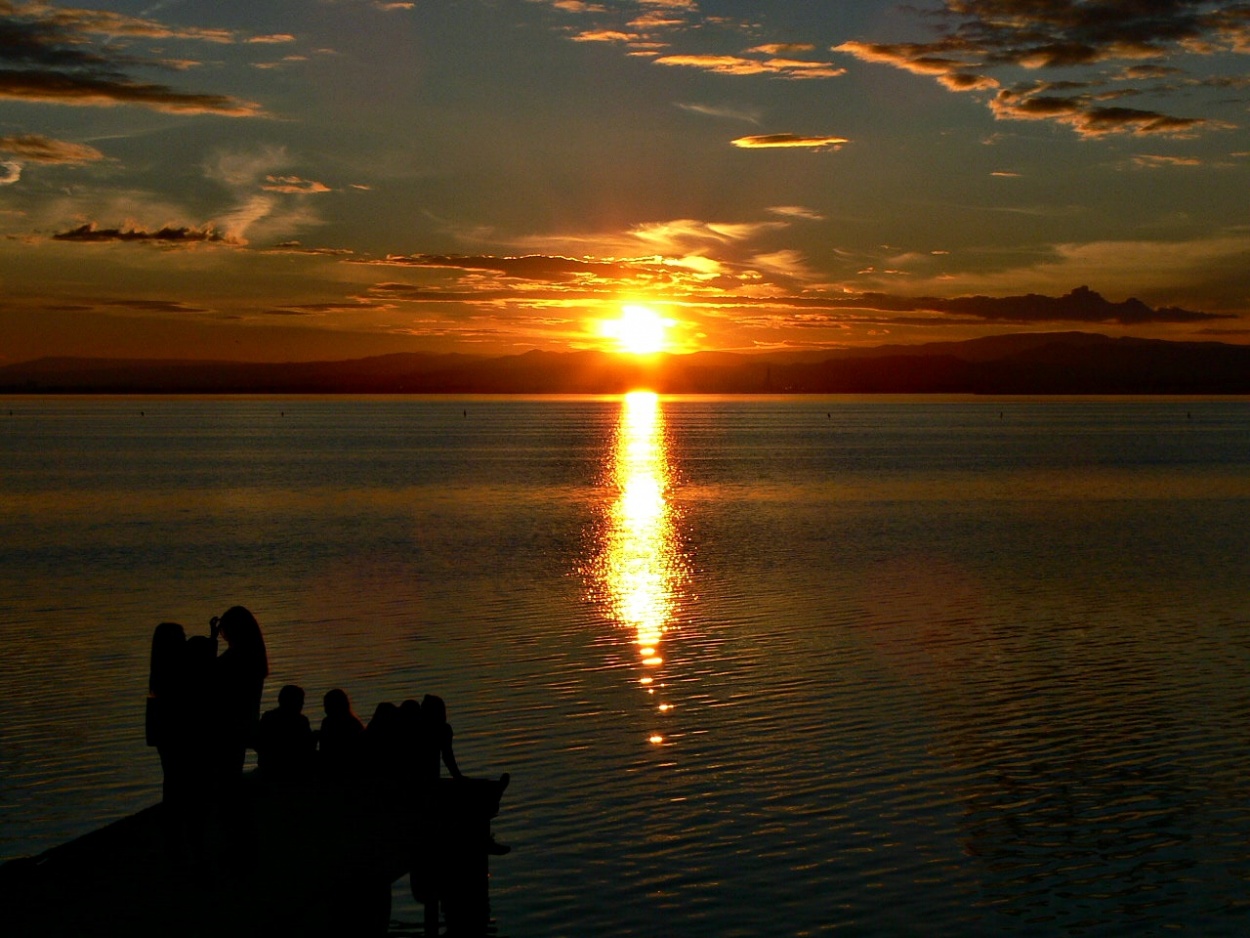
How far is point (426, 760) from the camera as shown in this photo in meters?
14.2

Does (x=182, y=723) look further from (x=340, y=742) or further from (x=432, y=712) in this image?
(x=432, y=712)

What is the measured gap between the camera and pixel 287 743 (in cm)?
1434

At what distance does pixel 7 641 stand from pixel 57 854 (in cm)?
1799

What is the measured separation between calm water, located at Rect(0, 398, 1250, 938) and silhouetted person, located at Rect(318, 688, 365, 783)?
1602 millimetres

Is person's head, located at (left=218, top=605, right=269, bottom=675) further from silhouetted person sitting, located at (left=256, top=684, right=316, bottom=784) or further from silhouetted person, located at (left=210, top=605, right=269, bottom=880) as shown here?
silhouetted person sitting, located at (left=256, top=684, right=316, bottom=784)

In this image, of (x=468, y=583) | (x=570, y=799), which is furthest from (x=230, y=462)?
(x=570, y=799)

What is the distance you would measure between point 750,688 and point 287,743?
428 inches

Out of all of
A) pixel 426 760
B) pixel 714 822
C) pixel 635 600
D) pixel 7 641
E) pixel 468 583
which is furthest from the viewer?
pixel 468 583

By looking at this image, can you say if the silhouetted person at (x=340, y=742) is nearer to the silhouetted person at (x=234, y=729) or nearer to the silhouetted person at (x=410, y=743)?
the silhouetted person at (x=410, y=743)

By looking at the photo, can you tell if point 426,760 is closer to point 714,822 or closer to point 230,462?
point 714,822

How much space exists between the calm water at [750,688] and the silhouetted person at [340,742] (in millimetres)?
1602

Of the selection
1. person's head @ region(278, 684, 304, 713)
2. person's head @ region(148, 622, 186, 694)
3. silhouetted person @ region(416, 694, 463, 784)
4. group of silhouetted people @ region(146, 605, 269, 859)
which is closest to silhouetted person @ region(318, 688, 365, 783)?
person's head @ region(278, 684, 304, 713)

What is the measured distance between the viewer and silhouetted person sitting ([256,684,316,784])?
47.1 feet

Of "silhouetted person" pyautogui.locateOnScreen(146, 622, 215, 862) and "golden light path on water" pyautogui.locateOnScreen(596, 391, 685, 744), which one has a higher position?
"silhouetted person" pyautogui.locateOnScreen(146, 622, 215, 862)
